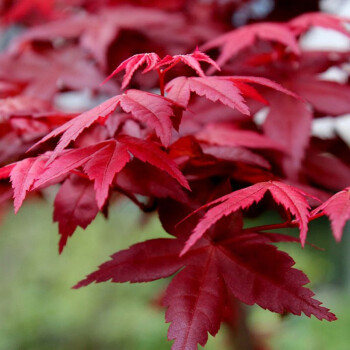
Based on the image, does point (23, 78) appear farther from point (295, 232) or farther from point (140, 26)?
point (295, 232)

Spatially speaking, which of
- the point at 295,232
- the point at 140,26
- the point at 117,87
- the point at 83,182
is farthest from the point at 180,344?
the point at 295,232

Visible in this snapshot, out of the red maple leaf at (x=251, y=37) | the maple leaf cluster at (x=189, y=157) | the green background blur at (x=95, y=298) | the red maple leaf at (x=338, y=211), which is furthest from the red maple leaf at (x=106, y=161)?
the green background blur at (x=95, y=298)

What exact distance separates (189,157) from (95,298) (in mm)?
2412

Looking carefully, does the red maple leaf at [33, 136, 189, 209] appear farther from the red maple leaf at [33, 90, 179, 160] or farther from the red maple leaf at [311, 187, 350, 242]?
the red maple leaf at [311, 187, 350, 242]

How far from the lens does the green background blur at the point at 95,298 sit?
242cm

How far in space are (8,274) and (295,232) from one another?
6.84 ft

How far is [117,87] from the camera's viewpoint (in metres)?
0.82

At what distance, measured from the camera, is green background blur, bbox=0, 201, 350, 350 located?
7.95 ft

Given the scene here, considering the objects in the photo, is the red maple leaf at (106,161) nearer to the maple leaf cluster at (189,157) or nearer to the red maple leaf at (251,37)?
the maple leaf cluster at (189,157)

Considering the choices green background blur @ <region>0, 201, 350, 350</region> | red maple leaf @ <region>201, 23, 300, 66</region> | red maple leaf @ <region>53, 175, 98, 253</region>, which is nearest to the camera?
red maple leaf @ <region>53, 175, 98, 253</region>

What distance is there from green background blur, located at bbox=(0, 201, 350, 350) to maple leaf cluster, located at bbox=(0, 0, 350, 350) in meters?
1.27

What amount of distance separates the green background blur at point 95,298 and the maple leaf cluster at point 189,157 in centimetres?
127

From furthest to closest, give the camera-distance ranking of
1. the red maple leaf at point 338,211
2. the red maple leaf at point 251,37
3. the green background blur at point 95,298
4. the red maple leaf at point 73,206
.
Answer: the green background blur at point 95,298
the red maple leaf at point 251,37
the red maple leaf at point 73,206
the red maple leaf at point 338,211

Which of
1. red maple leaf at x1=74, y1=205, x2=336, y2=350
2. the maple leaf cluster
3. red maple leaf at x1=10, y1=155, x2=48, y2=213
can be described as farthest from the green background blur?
red maple leaf at x1=10, y1=155, x2=48, y2=213
